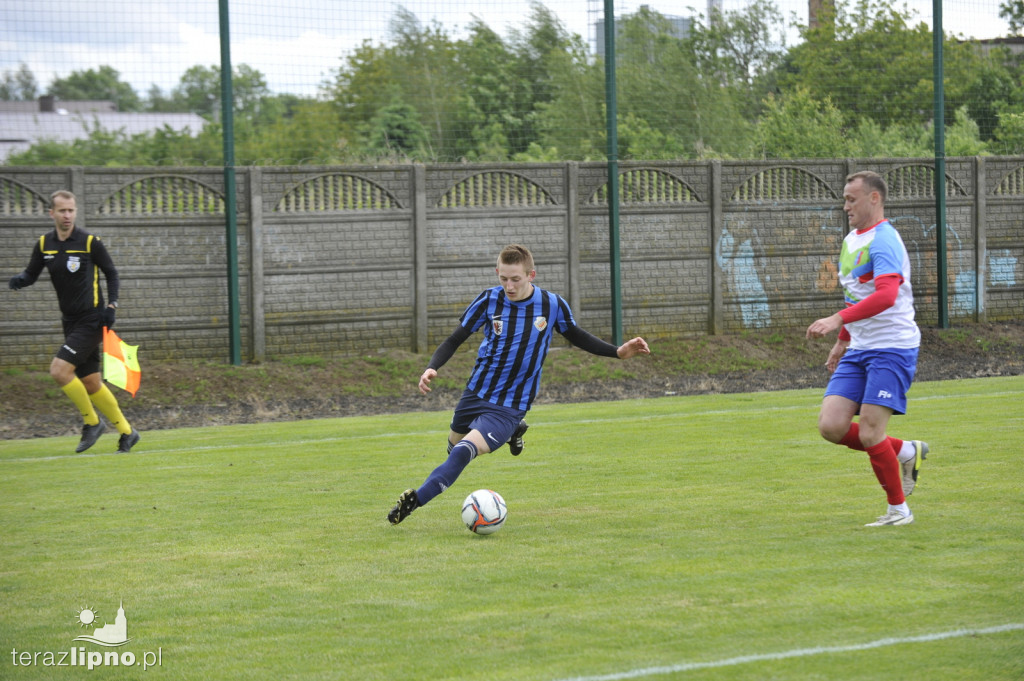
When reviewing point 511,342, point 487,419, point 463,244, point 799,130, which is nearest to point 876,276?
point 511,342

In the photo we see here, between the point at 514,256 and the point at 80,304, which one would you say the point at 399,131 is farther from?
the point at 514,256

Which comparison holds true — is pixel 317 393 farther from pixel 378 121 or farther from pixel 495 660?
pixel 495 660

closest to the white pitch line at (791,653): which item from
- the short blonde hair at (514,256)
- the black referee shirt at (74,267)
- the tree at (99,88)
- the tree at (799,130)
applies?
the short blonde hair at (514,256)

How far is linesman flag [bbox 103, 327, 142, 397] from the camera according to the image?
11023 millimetres

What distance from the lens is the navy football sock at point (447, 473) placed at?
6.71 metres

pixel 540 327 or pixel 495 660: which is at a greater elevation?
pixel 540 327

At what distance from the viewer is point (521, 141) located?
57.4 ft

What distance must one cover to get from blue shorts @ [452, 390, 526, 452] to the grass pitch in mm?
539

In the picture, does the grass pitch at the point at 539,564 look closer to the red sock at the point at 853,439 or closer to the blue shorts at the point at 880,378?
the red sock at the point at 853,439

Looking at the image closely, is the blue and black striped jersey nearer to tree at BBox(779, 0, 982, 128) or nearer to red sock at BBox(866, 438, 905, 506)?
red sock at BBox(866, 438, 905, 506)

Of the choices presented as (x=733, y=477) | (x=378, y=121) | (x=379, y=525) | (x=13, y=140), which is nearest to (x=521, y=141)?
(x=378, y=121)

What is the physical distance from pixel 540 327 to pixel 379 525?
166 cm

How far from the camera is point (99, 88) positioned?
19938 millimetres

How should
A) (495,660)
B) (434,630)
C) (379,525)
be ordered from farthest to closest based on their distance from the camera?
(379,525) → (434,630) → (495,660)
